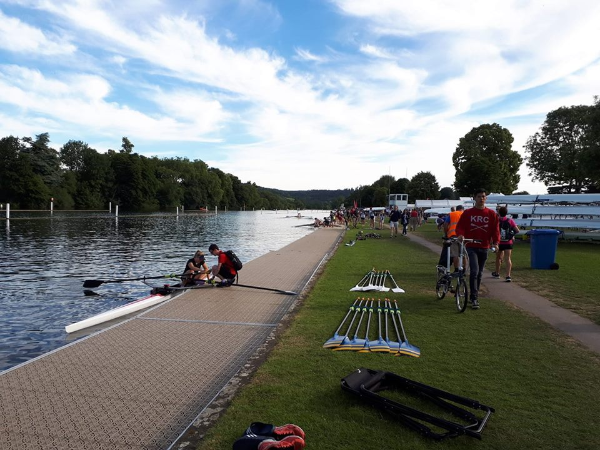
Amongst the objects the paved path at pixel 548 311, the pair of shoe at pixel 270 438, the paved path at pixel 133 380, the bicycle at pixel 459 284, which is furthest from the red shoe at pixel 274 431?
the bicycle at pixel 459 284

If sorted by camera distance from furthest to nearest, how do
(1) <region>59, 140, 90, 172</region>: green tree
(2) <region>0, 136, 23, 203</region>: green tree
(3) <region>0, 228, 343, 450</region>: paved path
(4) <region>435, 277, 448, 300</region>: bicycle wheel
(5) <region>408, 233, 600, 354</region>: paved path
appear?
(1) <region>59, 140, 90, 172</region>: green tree → (2) <region>0, 136, 23, 203</region>: green tree → (4) <region>435, 277, 448, 300</region>: bicycle wheel → (5) <region>408, 233, 600, 354</region>: paved path → (3) <region>0, 228, 343, 450</region>: paved path

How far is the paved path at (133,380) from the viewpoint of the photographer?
148 inches

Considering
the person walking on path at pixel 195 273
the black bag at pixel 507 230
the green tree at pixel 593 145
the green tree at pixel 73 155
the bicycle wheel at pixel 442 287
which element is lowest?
the person walking on path at pixel 195 273

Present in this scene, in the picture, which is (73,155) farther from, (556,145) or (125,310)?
(125,310)

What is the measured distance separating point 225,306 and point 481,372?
17.8 ft

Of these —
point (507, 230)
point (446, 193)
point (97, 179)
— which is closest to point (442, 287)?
point (507, 230)

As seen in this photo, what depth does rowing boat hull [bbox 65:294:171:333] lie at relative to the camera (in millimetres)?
8438

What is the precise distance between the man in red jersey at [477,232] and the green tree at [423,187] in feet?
330

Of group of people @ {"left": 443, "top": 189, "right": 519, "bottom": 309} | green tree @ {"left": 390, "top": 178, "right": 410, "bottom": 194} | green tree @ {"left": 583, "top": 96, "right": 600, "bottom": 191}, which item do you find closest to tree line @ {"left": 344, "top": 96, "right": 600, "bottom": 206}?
green tree @ {"left": 583, "top": 96, "right": 600, "bottom": 191}

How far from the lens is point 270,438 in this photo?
3.29m

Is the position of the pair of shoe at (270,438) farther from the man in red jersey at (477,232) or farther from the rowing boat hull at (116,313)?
the rowing boat hull at (116,313)

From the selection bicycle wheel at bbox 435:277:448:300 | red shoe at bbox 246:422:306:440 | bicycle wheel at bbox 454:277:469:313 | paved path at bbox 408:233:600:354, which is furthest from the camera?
bicycle wheel at bbox 435:277:448:300

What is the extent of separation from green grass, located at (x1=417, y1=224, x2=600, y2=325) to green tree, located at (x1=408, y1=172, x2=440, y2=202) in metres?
89.3

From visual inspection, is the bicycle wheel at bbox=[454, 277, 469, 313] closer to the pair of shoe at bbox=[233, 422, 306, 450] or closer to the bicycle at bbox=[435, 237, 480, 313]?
the bicycle at bbox=[435, 237, 480, 313]
